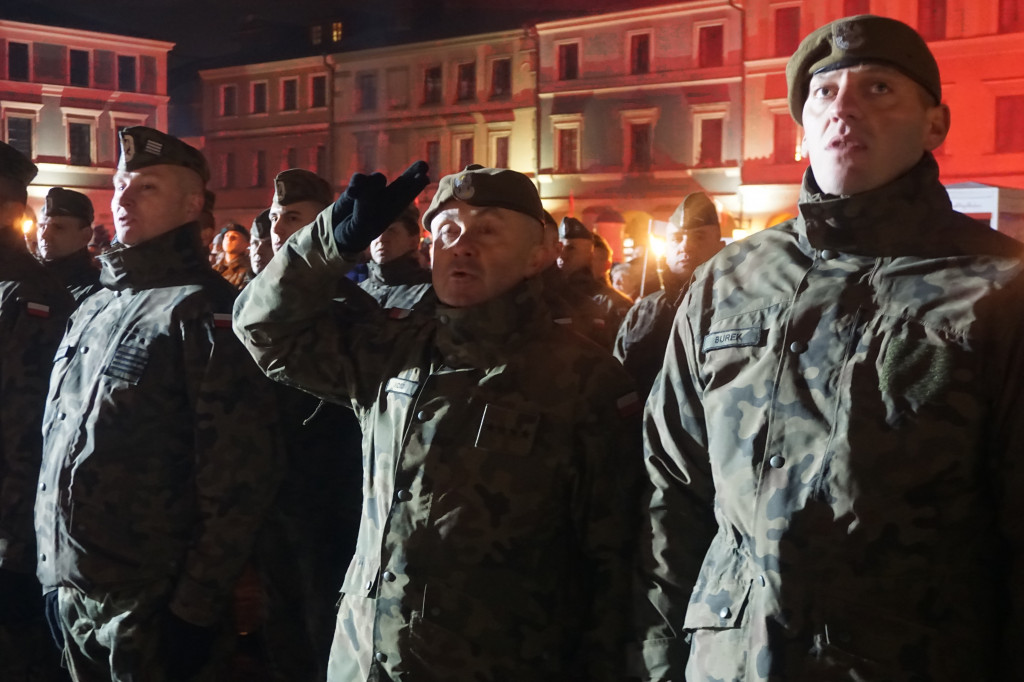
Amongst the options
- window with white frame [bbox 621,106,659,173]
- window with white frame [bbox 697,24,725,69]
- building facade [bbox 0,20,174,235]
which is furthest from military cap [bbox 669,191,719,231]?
building facade [bbox 0,20,174,235]

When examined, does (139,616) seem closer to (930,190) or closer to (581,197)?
(930,190)

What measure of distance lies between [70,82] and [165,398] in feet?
83.0

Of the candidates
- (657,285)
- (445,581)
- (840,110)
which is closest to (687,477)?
(445,581)

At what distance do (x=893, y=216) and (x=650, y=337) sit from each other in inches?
103

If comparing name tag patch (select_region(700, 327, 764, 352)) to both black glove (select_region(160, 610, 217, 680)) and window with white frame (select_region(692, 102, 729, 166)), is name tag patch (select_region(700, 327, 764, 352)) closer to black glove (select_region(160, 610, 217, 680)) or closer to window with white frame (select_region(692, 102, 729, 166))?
black glove (select_region(160, 610, 217, 680))

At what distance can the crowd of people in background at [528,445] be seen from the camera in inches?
59.2

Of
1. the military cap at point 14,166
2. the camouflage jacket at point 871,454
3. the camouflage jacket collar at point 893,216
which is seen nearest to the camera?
the camouflage jacket at point 871,454

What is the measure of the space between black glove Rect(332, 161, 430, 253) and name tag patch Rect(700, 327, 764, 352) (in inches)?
29.9

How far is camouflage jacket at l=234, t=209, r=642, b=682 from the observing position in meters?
2.04

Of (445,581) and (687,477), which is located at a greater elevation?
(687,477)

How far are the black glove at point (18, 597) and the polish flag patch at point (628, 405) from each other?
2373 millimetres

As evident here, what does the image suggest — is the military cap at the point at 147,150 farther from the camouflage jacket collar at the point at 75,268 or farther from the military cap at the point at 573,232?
the military cap at the point at 573,232

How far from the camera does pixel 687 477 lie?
5.98 ft

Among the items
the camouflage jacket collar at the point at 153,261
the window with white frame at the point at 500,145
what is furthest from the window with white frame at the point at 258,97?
the camouflage jacket collar at the point at 153,261
